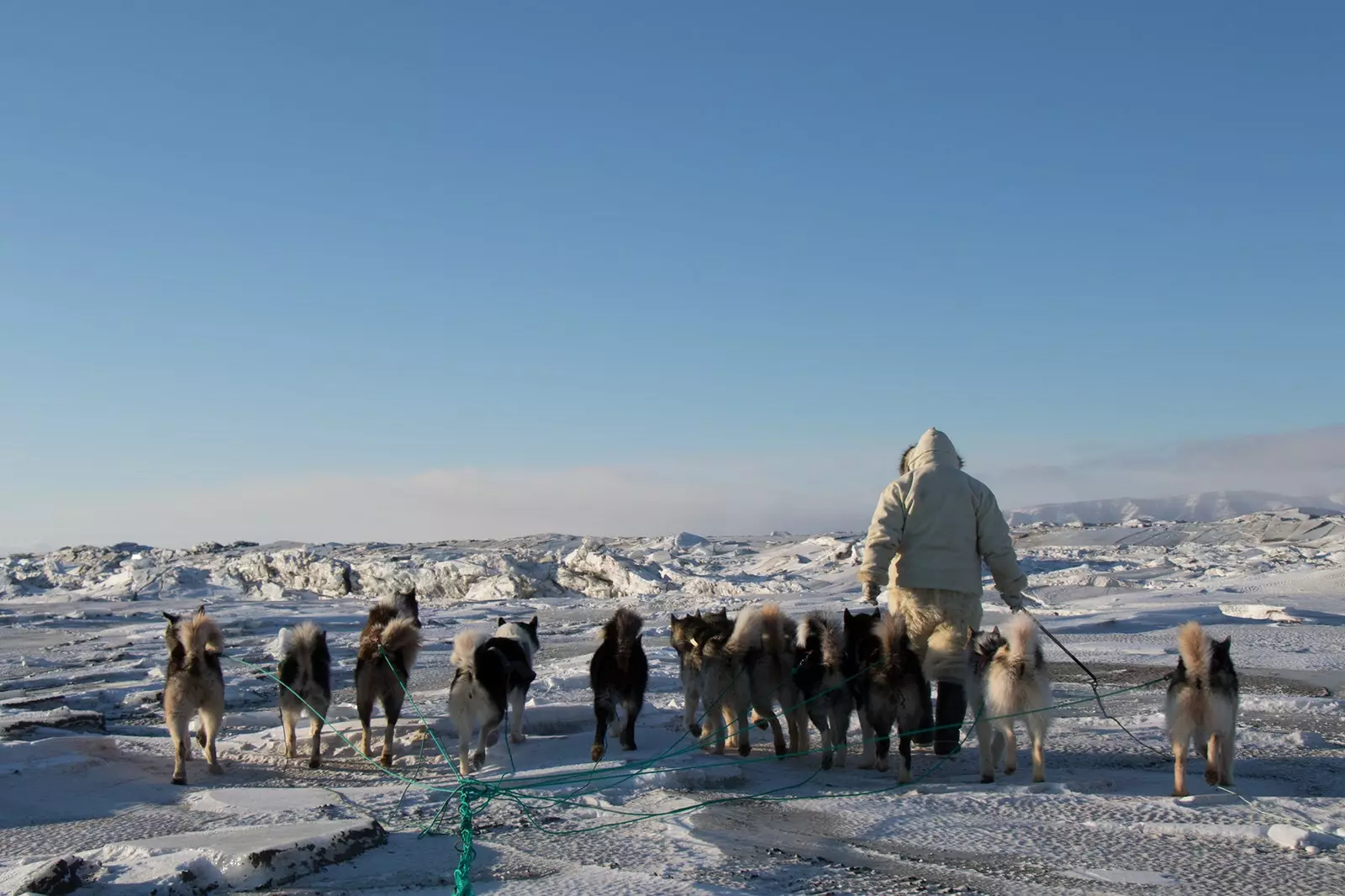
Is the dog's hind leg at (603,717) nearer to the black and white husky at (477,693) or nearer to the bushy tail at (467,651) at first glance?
the black and white husky at (477,693)

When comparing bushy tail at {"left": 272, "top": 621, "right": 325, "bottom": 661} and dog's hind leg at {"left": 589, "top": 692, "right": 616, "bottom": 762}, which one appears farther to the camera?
bushy tail at {"left": 272, "top": 621, "right": 325, "bottom": 661}

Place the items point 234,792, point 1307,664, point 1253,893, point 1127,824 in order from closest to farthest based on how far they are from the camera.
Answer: point 1253,893, point 1127,824, point 234,792, point 1307,664

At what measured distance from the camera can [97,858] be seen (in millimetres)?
4590

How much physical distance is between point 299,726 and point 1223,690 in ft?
21.9

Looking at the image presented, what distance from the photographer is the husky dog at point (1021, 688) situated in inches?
244

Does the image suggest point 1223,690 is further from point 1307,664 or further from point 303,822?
point 1307,664

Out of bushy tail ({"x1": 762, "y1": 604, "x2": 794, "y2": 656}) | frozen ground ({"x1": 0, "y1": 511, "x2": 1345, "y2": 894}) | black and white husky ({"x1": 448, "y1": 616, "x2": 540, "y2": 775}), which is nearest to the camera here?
frozen ground ({"x1": 0, "y1": 511, "x2": 1345, "y2": 894})

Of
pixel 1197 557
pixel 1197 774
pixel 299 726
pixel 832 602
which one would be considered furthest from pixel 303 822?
pixel 1197 557

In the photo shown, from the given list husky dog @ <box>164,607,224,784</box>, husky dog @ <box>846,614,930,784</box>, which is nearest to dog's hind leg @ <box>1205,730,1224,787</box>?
husky dog @ <box>846,614,930,784</box>

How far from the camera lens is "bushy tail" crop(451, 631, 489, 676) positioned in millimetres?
7113

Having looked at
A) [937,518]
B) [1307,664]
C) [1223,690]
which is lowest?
[1307,664]

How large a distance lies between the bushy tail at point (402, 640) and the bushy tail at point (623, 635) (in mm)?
1418

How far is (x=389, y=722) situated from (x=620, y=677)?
63.9 inches

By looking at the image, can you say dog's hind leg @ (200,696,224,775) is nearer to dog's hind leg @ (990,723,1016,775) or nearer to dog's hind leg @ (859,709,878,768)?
dog's hind leg @ (859,709,878,768)
